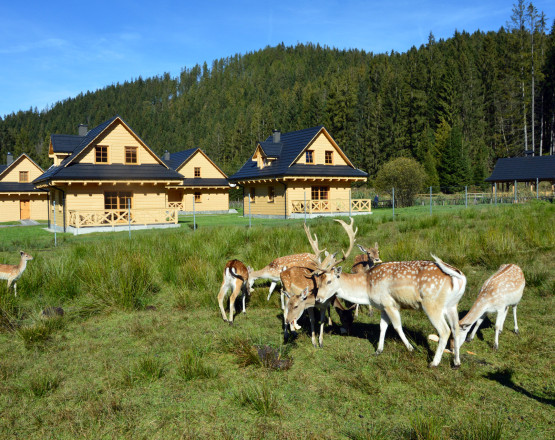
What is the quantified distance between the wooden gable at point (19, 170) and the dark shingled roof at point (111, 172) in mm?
14416

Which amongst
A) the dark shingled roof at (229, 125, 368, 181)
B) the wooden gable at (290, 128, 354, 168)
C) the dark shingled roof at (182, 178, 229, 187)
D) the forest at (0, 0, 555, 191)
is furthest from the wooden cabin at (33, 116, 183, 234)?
the forest at (0, 0, 555, 191)

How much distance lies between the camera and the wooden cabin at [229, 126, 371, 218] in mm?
30453

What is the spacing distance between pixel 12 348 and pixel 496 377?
258 inches

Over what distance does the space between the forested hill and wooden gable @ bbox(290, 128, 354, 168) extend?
2495 cm

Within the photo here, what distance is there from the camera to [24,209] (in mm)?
39938

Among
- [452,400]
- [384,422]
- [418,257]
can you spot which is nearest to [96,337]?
[384,422]

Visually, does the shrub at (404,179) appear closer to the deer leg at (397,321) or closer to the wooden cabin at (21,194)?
the wooden cabin at (21,194)

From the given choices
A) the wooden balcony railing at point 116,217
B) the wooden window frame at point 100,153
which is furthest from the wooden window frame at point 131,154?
the wooden balcony railing at point 116,217

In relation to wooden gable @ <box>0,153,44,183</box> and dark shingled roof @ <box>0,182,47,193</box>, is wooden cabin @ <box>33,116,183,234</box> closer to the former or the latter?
dark shingled roof @ <box>0,182,47,193</box>

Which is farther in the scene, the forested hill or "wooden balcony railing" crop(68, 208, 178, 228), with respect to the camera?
the forested hill

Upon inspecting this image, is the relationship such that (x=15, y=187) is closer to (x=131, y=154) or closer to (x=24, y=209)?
(x=24, y=209)

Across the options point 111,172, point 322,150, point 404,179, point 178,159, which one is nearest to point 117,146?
point 111,172

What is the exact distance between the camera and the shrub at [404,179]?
119ft

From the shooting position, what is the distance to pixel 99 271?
8852 millimetres
